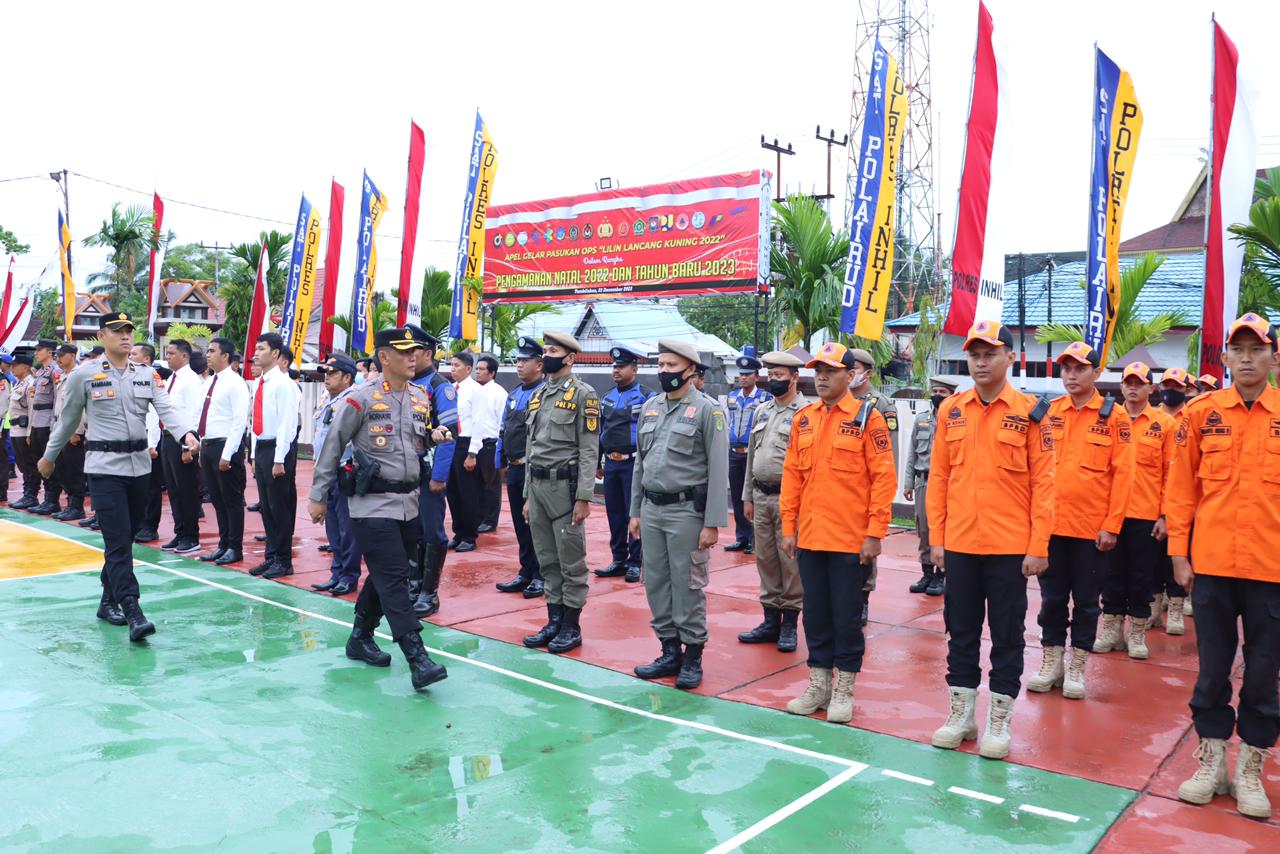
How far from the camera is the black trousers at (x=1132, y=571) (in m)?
5.85

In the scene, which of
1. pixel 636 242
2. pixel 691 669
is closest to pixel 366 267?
pixel 636 242

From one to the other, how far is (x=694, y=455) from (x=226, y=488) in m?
5.05

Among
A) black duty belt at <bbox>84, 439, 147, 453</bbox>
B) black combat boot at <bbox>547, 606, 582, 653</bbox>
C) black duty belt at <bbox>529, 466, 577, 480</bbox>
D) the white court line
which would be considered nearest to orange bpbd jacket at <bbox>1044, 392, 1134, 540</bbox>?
the white court line

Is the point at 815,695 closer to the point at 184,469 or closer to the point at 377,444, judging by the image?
the point at 377,444

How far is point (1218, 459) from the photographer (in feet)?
12.8

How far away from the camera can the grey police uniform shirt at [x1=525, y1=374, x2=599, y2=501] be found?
579 centimetres

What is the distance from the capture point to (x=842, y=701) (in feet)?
15.2

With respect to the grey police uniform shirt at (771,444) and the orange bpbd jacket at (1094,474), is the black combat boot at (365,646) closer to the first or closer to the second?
the grey police uniform shirt at (771,444)

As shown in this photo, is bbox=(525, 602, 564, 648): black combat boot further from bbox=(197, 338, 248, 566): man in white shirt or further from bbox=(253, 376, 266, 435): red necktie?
bbox=(197, 338, 248, 566): man in white shirt

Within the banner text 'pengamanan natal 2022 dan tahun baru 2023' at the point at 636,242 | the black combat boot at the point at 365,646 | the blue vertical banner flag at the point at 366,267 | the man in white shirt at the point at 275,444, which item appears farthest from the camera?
the banner text 'pengamanan natal 2022 dan tahun baru 2023' at the point at 636,242

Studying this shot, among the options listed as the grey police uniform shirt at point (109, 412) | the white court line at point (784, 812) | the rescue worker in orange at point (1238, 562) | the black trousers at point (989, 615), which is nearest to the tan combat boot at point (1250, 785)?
the rescue worker in orange at point (1238, 562)

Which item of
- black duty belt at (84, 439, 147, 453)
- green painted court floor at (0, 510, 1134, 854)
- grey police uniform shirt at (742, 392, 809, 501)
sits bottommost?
green painted court floor at (0, 510, 1134, 854)

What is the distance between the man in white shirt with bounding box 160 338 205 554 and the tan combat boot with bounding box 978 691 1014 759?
7.41 meters

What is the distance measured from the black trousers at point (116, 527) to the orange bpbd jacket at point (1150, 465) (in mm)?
6282
